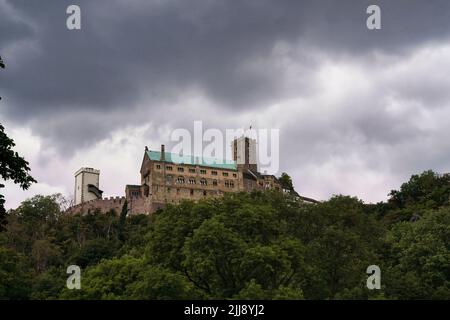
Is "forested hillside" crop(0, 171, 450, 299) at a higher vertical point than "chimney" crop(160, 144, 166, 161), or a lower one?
lower

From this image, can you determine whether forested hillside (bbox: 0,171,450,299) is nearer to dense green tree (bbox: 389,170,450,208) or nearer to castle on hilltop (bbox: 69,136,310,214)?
dense green tree (bbox: 389,170,450,208)

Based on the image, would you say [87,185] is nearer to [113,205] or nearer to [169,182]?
[113,205]

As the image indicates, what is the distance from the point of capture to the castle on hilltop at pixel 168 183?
6319 inches

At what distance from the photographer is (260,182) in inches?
7072

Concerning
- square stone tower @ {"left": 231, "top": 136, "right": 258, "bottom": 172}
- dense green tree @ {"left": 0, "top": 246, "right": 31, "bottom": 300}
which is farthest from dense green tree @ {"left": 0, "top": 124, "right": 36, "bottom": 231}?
square stone tower @ {"left": 231, "top": 136, "right": 258, "bottom": 172}

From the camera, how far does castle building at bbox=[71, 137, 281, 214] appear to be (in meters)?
161


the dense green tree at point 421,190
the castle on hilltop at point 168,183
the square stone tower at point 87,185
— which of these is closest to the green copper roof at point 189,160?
the castle on hilltop at point 168,183

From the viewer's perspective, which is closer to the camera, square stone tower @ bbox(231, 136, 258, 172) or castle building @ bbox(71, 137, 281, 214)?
castle building @ bbox(71, 137, 281, 214)

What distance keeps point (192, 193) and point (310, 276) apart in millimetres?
121652

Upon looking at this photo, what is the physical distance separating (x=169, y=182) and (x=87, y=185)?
2099 cm

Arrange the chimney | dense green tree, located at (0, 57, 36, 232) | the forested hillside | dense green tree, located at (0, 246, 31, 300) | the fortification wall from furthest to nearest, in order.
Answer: the chimney → the fortification wall → dense green tree, located at (0, 246, 31, 300) → the forested hillside → dense green tree, located at (0, 57, 36, 232)

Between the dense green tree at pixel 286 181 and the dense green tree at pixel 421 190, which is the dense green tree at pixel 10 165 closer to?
the dense green tree at pixel 421 190

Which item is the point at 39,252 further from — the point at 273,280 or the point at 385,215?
the point at 273,280
